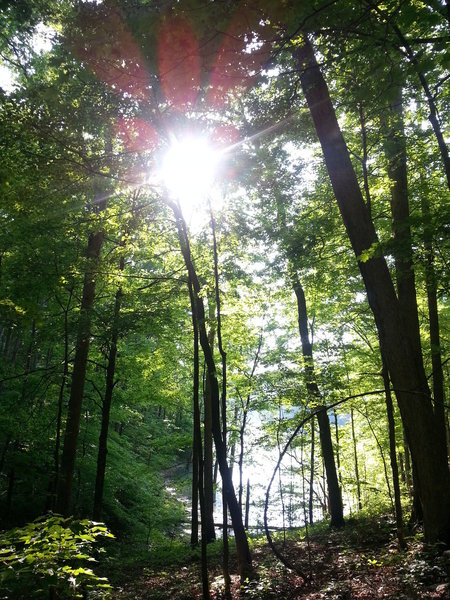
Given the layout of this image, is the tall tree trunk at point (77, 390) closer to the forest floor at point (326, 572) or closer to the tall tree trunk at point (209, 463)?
the forest floor at point (326, 572)

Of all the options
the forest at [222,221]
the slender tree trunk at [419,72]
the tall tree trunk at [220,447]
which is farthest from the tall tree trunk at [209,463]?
the slender tree trunk at [419,72]

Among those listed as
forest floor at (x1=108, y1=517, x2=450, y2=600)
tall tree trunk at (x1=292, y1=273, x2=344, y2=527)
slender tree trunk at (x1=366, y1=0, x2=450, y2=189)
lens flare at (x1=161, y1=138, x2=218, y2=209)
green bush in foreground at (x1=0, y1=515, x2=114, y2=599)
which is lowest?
forest floor at (x1=108, y1=517, x2=450, y2=600)

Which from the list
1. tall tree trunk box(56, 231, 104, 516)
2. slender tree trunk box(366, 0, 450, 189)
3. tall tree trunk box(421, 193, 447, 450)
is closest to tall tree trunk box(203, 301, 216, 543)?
tall tree trunk box(56, 231, 104, 516)

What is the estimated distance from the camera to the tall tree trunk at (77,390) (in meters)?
8.13

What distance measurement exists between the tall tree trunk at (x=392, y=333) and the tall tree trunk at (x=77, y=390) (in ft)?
17.0

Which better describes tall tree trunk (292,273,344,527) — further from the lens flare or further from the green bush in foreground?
the green bush in foreground

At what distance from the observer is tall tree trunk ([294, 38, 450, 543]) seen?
5.12 meters

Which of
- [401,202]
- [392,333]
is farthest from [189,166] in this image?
[392,333]

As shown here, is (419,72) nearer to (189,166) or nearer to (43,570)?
(189,166)

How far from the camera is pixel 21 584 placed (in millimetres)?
2611

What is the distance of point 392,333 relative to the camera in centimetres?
557

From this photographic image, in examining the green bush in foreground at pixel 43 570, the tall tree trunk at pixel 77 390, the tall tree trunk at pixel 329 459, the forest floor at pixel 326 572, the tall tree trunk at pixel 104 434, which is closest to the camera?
the green bush in foreground at pixel 43 570

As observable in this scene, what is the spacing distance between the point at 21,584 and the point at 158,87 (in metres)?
5.65

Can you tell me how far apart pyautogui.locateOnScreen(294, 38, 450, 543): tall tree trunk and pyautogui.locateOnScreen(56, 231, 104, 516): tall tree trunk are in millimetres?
5188
